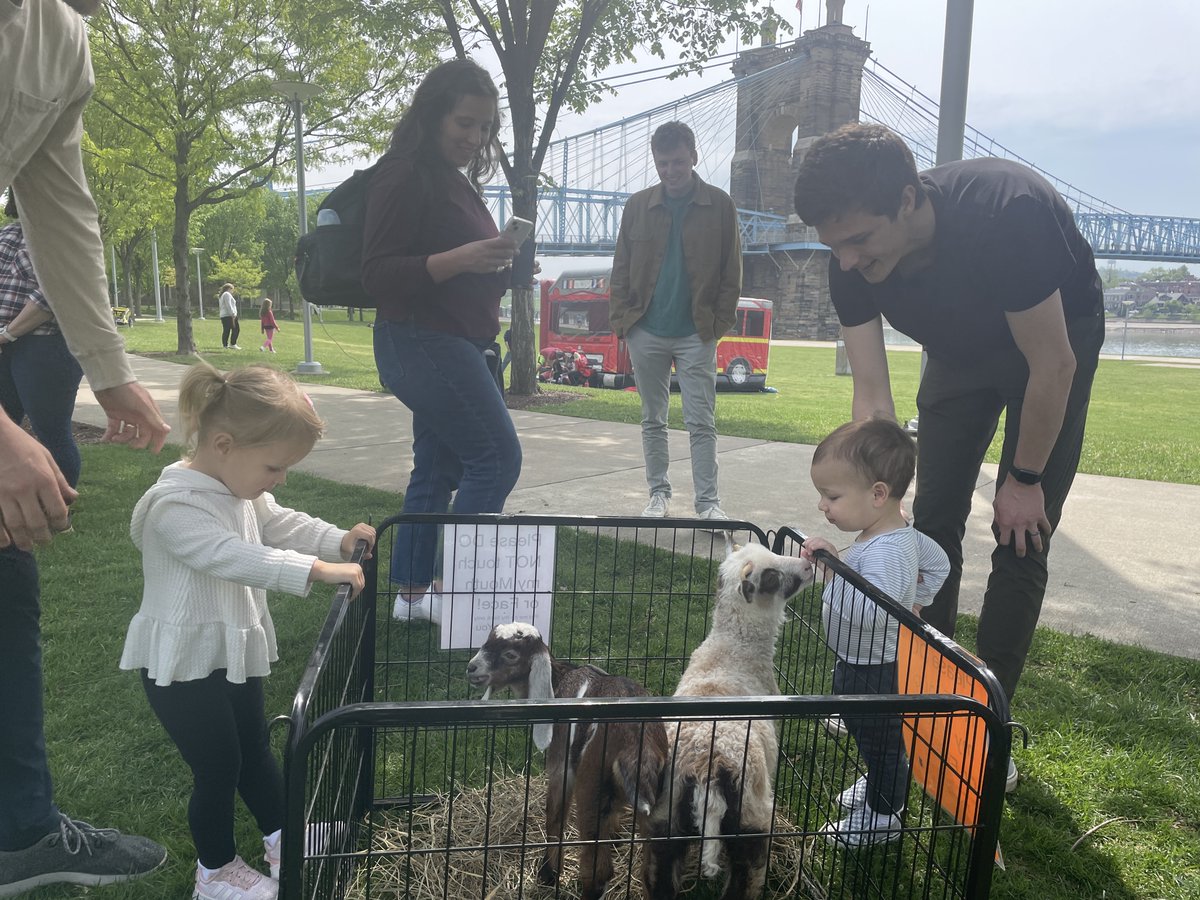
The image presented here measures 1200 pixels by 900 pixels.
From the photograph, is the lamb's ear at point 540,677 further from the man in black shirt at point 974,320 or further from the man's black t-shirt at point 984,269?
the man's black t-shirt at point 984,269

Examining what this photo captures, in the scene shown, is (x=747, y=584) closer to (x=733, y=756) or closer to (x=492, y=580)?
(x=733, y=756)

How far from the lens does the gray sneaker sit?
6.68 feet

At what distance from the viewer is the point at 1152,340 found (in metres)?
63.5

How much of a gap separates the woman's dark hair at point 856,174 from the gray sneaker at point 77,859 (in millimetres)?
2394

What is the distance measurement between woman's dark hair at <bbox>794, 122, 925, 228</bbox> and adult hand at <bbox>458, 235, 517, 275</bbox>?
122 cm

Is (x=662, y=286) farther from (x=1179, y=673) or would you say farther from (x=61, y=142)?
(x=61, y=142)

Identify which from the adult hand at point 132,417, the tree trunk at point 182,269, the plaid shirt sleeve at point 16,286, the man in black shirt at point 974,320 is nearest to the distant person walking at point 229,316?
the tree trunk at point 182,269

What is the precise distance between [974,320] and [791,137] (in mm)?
71216

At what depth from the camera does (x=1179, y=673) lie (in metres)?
3.41

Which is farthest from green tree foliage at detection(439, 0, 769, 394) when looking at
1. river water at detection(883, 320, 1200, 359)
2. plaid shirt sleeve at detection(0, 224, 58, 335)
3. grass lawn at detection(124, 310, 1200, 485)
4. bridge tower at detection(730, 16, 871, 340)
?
bridge tower at detection(730, 16, 871, 340)

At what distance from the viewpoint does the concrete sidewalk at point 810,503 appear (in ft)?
13.7

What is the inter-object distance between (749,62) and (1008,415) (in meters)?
69.6

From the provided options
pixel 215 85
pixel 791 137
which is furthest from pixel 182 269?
pixel 791 137

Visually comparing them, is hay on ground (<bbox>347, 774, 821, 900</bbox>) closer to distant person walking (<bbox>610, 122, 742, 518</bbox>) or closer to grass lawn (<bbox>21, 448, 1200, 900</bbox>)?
grass lawn (<bbox>21, 448, 1200, 900</bbox>)
